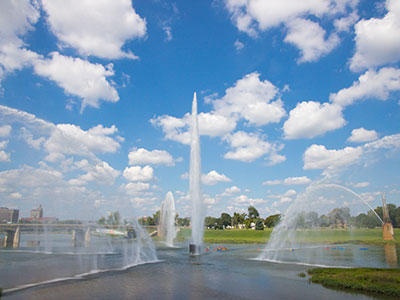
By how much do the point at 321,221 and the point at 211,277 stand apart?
3662 cm

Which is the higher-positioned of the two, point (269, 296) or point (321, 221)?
point (321, 221)

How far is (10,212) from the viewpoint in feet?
288

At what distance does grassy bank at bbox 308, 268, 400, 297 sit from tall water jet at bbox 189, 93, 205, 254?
86.4ft

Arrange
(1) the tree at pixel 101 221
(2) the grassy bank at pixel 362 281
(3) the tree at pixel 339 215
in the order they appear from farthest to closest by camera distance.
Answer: (3) the tree at pixel 339 215 < (1) the tree at pixel 101 221 < (2) the grassy bank at pixel 362 281

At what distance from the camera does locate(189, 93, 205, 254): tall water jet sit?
57.5m

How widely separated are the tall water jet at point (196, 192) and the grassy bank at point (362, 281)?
26.3 metres

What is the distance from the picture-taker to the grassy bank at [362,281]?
27558 millimetres

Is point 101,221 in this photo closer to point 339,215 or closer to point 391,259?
point 339,215

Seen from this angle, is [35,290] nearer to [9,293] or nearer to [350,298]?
[9,293]

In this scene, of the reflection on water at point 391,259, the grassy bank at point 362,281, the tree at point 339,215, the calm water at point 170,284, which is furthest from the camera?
the tree at point 339,215

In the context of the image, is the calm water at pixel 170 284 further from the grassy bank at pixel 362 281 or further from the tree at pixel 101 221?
the tree at pixel 101 221

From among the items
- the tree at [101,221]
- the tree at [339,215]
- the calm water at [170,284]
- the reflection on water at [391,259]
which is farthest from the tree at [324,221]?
the tree at [101,221]

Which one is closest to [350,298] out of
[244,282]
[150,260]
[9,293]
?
[244,282]

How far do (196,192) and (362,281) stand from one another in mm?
33042
